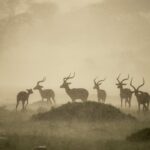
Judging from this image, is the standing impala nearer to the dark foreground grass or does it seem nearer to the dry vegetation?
the dry vegetation

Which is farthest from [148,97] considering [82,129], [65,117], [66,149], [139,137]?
[66,149]

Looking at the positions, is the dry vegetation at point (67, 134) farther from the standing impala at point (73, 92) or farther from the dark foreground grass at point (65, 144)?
the standing impala at point (73, 92)

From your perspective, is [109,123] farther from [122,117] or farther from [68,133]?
[68,133]

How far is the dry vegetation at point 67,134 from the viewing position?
19188 millimetres

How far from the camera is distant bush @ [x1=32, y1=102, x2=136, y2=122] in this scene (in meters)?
30.5

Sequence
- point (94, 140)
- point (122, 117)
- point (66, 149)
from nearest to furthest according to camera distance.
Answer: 1. point (66, 149)
2. point (94, 140)
3. point (122, 117)

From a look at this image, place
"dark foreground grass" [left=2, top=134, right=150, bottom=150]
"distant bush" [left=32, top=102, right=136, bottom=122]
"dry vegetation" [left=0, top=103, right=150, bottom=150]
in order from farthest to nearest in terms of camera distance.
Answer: "distant bush" [left=32, top=102, right=136, bottom=122] → "dry vegetation" [left=0, top=103, right=150, bottom=150] → "dark foreground grass" [left=2, top=134, right=150, bottom=150]

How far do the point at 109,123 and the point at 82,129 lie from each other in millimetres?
3788

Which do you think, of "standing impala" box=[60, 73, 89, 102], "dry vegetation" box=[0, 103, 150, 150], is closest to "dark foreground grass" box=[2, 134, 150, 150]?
"dry vegetation" box=[0, 103, 150, 150]

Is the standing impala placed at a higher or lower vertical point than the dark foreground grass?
higher

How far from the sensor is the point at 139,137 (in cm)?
2167

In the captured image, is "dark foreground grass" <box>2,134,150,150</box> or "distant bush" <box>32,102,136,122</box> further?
"distant bush" <box>32,102,136,122</box>

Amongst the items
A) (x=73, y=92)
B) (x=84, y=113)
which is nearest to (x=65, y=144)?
(x=84, y=113)

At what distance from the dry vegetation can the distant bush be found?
0.88 meters
